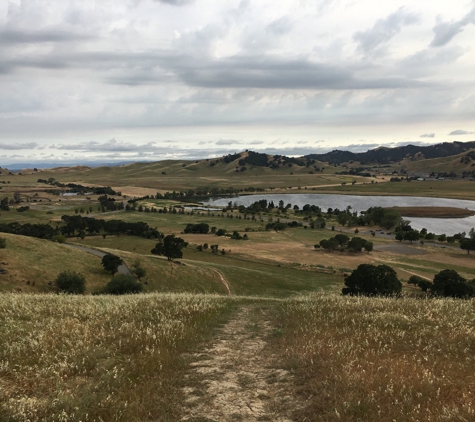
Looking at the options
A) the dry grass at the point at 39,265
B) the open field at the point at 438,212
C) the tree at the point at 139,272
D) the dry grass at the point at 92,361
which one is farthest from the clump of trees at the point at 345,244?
the dry grass at the point at 92,361

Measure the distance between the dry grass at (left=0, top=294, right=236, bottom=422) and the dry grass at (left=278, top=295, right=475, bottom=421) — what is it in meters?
3.68

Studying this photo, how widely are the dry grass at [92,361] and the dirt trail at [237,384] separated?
57 cm

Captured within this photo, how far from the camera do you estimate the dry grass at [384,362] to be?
23.4 feet

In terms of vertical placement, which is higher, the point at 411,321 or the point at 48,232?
the point at 411,321

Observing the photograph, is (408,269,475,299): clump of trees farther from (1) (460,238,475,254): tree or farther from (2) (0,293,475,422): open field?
(1) (460,238,475,254): tree

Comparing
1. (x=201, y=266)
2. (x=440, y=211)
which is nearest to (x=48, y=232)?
(x=201, y=266)

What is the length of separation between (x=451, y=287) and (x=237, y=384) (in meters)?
55.8

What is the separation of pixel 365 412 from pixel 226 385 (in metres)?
3.72

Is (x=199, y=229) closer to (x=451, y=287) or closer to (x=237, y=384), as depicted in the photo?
(x=451, y=287)

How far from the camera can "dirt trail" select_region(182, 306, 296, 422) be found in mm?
7676

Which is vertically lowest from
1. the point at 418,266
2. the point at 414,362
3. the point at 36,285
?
the point at 418,266

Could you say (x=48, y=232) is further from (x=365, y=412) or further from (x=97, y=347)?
(x=365, y=412)

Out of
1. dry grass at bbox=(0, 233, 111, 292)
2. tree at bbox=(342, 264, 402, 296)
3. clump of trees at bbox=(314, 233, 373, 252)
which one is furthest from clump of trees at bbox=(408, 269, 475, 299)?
dry grass at bbox=(0, 233, 111, 292)

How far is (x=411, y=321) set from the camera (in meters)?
13.0
